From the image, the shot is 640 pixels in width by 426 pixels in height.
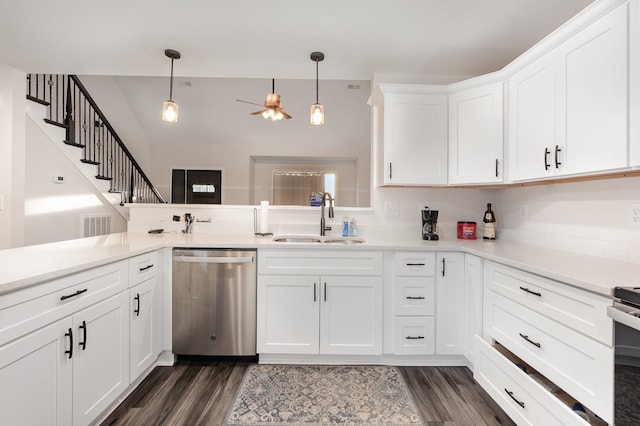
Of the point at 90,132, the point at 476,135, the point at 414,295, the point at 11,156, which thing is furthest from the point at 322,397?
the point at 90,132

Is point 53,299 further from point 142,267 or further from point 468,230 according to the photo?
point 468,230

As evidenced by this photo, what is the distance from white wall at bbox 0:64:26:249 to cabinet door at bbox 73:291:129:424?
1.98 m

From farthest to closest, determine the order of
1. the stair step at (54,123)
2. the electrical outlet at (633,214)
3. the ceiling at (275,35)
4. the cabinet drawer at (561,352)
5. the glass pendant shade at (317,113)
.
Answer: the stair step at (54,123) → the glass pendant shade at (317,113) → the ceiling at (275,35) → the electrical outlet at (633,214) → the cabinet drawer at (561,352)

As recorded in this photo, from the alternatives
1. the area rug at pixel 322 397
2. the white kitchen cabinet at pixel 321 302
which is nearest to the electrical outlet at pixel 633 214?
the white kitchen cabinet at pixel 321 302

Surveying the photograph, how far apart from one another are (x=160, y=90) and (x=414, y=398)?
6.24m

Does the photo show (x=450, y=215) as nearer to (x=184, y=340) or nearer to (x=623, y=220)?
(x=623, y=220)

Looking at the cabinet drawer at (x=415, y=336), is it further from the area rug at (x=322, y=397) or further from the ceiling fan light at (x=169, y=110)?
the ceiling fan light at (x=169, y=110)

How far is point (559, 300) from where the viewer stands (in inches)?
51.3

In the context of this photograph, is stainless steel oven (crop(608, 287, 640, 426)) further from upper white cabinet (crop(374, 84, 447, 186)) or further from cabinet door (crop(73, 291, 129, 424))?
cabinet door (crop(73, 291, 129, 424))

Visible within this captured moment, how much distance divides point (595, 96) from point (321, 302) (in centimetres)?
198

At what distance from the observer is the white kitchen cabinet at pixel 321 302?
7.14ft

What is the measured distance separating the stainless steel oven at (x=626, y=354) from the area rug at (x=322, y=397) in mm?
948

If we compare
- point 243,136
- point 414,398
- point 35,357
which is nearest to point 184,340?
point 35,357

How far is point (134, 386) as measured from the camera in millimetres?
1913
